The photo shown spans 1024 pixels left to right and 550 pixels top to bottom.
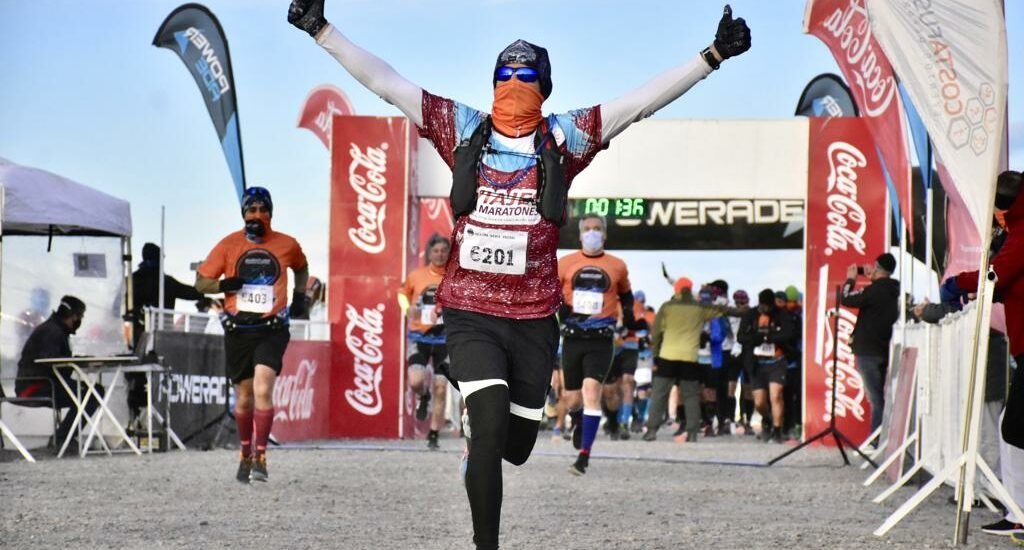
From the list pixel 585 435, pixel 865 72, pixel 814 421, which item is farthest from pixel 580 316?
pixel 814 421

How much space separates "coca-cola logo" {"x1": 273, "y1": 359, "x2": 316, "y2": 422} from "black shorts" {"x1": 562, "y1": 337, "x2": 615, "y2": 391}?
5060mm

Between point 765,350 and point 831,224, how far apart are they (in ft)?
6.14

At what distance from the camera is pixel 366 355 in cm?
2016

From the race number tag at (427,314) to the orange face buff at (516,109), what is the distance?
1055 cm

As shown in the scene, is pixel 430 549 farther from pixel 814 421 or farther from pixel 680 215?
pixel 680 215

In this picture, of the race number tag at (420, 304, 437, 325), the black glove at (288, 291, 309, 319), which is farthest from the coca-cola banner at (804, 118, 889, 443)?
the black glove at (288, 291, 309, 319)

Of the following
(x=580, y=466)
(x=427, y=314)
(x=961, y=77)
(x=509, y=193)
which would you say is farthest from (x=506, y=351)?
(x=427, y=314)

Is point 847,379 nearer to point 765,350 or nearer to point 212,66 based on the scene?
point 765,350

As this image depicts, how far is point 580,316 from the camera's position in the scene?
508 inches

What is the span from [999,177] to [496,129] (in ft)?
10.6

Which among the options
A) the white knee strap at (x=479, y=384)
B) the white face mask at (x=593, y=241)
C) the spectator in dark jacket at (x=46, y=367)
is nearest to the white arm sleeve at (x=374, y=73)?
the white knee strap at (x=479, y=384)

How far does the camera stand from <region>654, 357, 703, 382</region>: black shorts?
1984 cm

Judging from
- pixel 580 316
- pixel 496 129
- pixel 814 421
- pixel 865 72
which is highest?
pixel 865 72

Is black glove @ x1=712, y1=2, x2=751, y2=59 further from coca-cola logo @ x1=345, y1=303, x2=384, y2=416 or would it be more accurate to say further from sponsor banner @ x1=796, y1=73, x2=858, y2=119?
sponsor banner @ x1=796, y1=73, x2=858, y2=119
